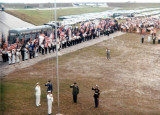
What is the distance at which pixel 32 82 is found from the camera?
692 inches

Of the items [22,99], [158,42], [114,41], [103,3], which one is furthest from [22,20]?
[103,3]

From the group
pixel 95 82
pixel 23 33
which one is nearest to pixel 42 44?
pixel 23 33

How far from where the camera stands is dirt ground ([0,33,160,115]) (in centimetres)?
1325

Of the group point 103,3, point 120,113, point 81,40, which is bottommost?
point 120,113

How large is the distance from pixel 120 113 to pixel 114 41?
2549 centimetres

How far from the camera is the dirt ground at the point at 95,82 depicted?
1325cm

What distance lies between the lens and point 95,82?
18062mm

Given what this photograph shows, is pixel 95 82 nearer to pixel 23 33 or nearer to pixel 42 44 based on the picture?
pixel 42 44

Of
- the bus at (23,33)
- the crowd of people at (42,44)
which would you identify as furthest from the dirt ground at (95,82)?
the bus at (23,33)

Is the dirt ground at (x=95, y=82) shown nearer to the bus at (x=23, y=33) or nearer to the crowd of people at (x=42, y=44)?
the crowd of people at (x=42, y=44)

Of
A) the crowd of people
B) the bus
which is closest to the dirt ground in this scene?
the crowd of people

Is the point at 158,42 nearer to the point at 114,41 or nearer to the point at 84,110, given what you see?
the point at 114,41

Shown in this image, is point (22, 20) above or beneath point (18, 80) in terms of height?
above

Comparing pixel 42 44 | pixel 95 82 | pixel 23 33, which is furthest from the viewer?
pixel 23 33
